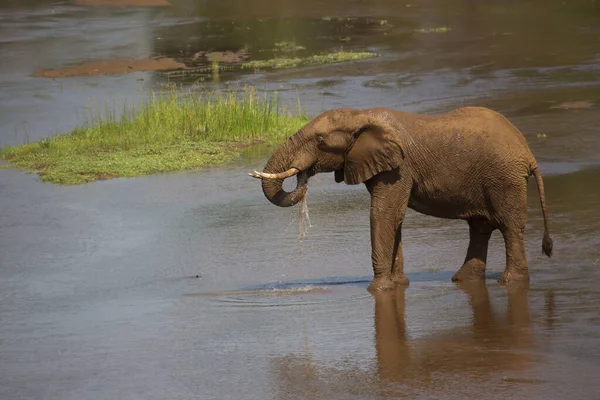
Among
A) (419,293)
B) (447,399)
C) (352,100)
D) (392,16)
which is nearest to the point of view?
(447,399)

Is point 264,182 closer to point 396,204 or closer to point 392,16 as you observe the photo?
point 396,204

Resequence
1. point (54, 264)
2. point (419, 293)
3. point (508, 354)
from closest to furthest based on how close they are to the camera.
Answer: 1. point (508, 354)
2. point (419, 293)
3. point (54, 264)

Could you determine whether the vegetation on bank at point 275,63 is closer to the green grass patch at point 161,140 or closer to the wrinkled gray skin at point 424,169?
the green grass patch at point 161,140

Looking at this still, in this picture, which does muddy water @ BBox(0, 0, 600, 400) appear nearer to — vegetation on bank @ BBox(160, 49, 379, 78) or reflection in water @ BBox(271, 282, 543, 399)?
reflection in water @ BBox(271, 282, 543, 399)

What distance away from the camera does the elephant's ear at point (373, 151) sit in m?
11.1

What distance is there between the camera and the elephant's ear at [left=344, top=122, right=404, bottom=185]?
1111 centimetres

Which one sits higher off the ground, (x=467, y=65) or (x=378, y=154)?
(x=378, y=154)

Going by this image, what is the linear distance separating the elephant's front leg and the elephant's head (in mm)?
193

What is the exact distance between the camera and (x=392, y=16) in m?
37.3

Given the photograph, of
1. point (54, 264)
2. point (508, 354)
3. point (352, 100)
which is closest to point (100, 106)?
point (352, 100)

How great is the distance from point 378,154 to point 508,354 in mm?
2907

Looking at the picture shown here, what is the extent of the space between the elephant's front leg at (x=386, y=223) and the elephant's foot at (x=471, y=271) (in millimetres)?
519

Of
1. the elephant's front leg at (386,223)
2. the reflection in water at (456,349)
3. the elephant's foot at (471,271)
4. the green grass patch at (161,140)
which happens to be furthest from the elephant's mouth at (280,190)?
the green grass patch at (161,140)

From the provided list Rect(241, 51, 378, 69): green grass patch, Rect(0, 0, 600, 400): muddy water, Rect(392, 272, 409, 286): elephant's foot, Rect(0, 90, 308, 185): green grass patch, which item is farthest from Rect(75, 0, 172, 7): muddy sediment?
Rect(392, 272, 409, 286): elephant's foot
